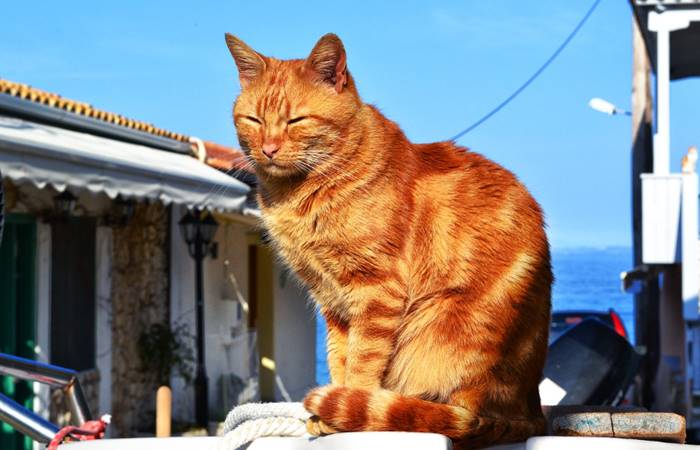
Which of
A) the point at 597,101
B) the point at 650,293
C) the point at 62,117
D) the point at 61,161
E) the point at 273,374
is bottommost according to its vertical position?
the point at 273,374

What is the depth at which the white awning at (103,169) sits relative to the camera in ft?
19.5

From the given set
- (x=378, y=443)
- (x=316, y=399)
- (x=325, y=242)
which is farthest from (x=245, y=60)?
(x=378, y=443)

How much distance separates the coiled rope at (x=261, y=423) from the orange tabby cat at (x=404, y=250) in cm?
13

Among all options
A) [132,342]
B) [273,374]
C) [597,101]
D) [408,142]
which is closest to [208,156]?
[132,342]

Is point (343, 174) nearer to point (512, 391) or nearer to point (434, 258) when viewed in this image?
point (434, 258)

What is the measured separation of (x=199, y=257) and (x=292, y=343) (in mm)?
4799

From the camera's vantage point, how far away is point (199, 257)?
35.3 feet

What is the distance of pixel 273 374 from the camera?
14328 millimetres

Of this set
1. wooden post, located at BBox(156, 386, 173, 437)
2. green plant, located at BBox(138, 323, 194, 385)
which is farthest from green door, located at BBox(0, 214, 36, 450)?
wooden post, located at BBox(156, 386, 173, 437)

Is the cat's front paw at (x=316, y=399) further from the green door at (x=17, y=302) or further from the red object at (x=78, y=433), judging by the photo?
the green door at (x=17, y=302)

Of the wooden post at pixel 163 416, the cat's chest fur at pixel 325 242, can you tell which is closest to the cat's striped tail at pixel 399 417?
the cat's chest fur at pixel 325 242

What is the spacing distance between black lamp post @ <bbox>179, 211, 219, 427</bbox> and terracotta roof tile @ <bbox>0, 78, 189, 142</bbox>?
2.89 ft

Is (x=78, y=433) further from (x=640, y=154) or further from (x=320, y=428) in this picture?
(x=640, y=154)

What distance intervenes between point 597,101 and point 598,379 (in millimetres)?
12205
